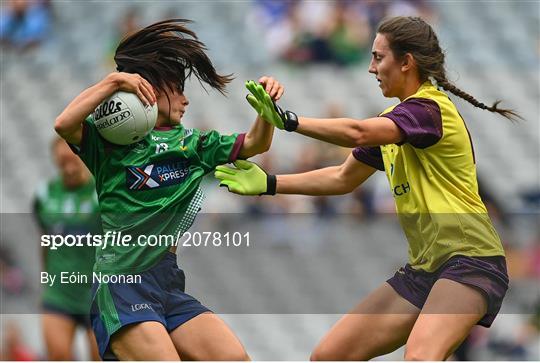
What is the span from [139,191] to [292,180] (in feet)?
2.61

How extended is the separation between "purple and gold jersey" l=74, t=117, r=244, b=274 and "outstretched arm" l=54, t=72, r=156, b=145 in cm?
10

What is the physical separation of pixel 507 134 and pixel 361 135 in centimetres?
624

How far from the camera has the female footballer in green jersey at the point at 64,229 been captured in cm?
683

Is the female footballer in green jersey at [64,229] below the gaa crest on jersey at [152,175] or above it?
below

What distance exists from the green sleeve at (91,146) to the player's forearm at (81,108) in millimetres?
81

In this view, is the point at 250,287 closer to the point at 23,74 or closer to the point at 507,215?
the point at 507,215

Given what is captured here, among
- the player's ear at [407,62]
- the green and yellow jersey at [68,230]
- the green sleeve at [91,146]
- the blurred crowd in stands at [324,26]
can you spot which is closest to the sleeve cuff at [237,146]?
the green sleeve at [91,146]

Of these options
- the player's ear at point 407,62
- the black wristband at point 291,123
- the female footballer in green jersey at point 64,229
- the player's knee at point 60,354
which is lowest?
the player's knee at point 60,354

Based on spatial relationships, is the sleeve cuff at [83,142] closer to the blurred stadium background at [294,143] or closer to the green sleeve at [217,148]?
the green sleeve at [217,148]

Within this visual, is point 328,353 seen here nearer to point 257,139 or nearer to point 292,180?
point 292,180

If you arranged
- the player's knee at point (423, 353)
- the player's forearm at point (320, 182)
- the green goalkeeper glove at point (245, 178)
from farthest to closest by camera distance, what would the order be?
1. the player's forearm at point (320, 182)
2. the green goalkeeper glove at point (245, 178)
3. the player's knee at point (423, 353)

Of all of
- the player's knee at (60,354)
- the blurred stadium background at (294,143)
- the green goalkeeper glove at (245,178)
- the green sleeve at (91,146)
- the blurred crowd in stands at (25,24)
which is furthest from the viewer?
the blurred crowd in stands at (25,24)

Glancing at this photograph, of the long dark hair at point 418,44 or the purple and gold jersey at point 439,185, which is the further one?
the long dark hair at point 418,44

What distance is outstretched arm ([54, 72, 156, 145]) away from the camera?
4.67 meters
